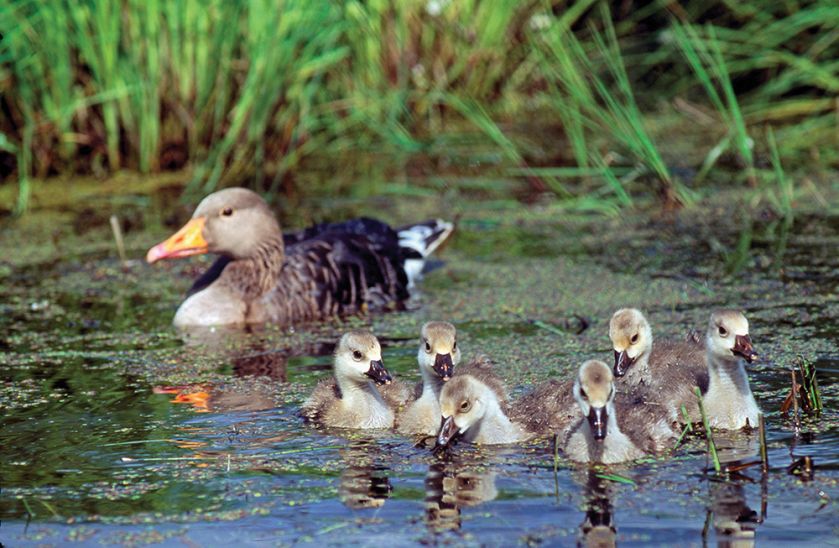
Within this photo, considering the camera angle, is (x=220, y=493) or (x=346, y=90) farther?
(x=346, y=90)

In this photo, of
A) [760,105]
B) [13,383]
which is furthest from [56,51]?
[760,105]

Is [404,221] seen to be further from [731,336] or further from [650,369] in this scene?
[731,336]

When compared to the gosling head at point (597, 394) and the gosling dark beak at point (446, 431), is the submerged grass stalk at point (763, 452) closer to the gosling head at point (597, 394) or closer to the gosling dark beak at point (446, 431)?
the gosling head at point (597, 394)

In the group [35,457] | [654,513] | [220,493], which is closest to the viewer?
[654,513]

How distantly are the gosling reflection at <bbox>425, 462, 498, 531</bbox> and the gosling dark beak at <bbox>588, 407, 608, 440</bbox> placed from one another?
0.44 metres

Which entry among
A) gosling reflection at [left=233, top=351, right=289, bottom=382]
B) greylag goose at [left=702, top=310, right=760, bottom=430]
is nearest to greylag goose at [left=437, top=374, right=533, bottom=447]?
greylag goose at [left=702, top=310, right=760, bottom=430]

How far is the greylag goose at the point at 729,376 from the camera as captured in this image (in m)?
5.96

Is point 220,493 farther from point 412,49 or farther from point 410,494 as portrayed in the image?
point 412,49

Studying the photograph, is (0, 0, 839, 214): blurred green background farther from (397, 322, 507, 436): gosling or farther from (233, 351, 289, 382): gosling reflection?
(397, 322, 507, 436): gosling

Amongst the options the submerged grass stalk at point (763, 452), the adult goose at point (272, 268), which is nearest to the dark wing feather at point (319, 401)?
the submerged grass stalk at point (763, 452)

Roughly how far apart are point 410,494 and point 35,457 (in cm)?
170

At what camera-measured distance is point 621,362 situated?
20.9 feet

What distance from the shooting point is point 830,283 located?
859 centimetres

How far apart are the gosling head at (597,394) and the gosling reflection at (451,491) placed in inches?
17.6
